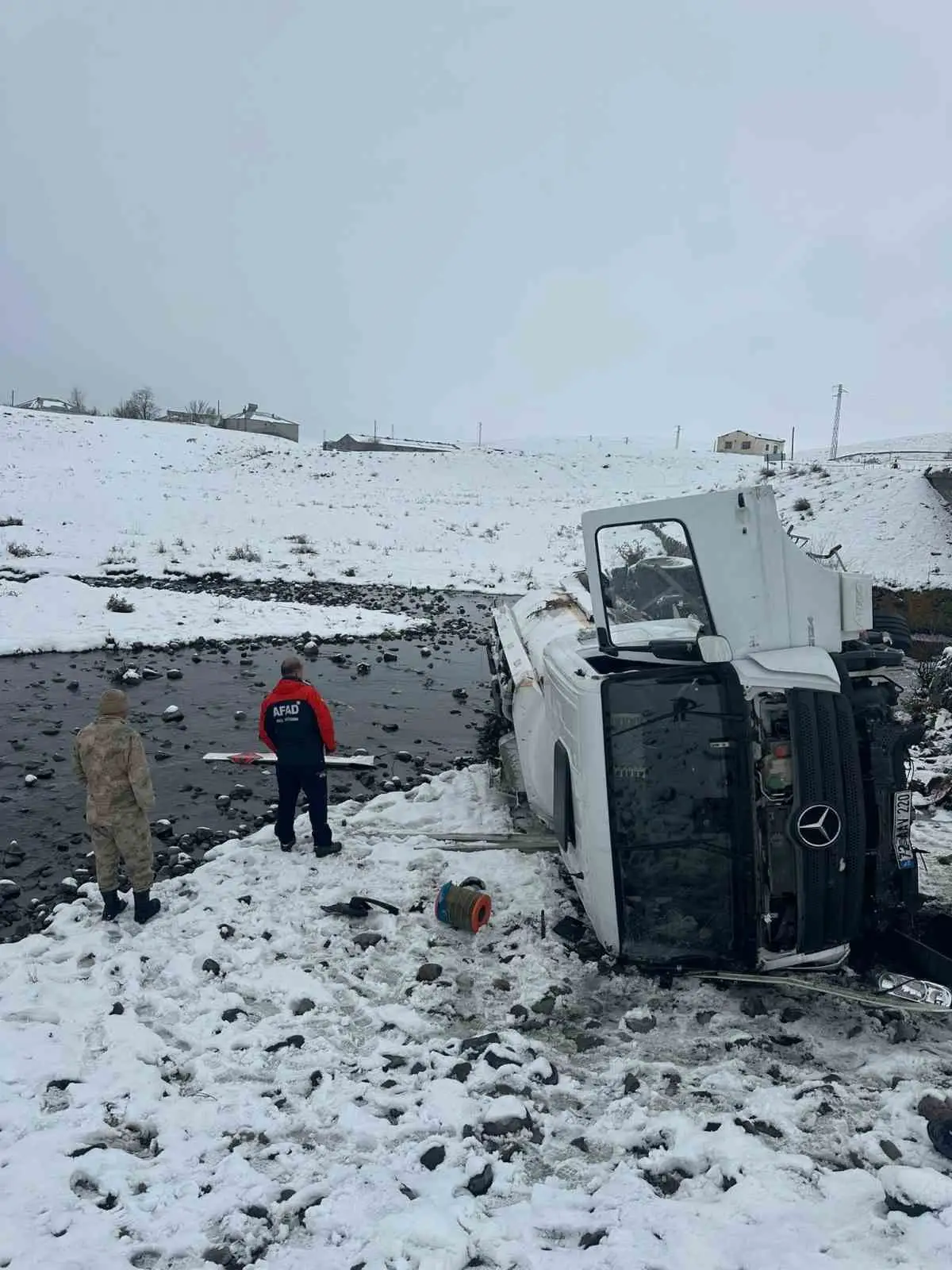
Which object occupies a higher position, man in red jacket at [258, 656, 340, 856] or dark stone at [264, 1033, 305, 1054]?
man in red jacket at [258, 656, 340, 856]

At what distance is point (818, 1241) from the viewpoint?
9.30 ft

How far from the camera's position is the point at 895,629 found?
5281mm

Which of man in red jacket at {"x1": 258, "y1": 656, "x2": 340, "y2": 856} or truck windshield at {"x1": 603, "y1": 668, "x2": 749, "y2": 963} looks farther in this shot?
man in red jacket at {"x1": 258, "y1": 656, "x2": 340, "y2": 856}

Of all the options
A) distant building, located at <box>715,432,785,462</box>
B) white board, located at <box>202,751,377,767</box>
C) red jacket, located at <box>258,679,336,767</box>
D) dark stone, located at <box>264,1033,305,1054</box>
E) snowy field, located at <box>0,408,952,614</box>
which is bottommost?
dark stone, located at <box>264,1033,305,1054</box>

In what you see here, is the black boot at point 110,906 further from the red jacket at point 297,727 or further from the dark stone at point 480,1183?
the dark stone at point 480,1183

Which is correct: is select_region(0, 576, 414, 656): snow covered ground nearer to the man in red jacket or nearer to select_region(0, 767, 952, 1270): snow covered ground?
the man in red jacket

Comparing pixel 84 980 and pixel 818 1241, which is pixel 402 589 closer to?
pixel 84 980

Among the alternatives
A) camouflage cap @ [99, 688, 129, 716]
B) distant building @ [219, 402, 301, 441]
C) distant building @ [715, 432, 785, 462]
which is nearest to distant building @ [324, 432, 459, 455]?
distant building @ [219, 402, 301, 441]

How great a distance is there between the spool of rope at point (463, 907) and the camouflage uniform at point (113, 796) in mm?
2112

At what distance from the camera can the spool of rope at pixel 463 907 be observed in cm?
525

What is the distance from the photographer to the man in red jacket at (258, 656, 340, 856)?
6.46 meters

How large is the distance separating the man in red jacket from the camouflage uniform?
1147 mm

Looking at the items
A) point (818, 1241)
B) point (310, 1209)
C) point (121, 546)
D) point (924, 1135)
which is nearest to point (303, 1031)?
point (310, 1209)

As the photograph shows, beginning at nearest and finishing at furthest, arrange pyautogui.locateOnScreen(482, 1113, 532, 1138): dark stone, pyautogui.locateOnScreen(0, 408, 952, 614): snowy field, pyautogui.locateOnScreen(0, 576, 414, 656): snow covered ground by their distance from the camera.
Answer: pyautogui.locateOnScreen(482, 1113, 532, 1138): dark stone
pyautogui.locateOnScreen(0, 576, 414, 656): snow covered ground
pyautogui.locateOnScreen(0, 408, 952, 614): snowy field
